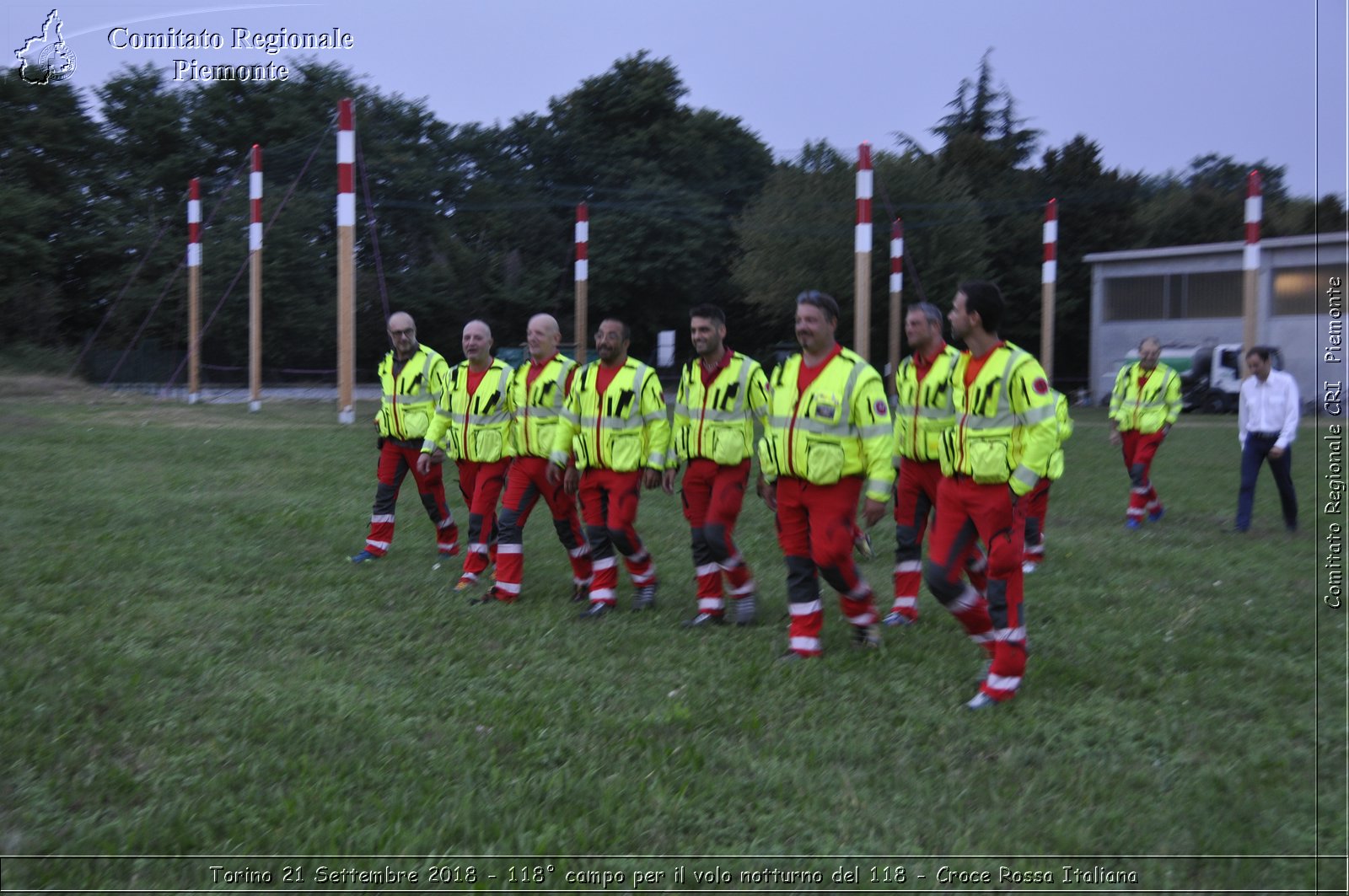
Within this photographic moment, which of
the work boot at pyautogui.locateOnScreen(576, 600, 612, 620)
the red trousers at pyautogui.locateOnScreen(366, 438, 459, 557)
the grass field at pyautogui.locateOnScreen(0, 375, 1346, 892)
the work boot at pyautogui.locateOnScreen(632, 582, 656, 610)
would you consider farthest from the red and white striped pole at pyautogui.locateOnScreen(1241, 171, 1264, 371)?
the work boot at pyautogui.locateOnScreen(576, 600, 612, 620)

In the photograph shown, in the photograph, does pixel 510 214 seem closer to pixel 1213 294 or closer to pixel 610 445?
pixel 1213 294

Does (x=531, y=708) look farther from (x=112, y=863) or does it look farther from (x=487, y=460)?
(x=487, y=460)

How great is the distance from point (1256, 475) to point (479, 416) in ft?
28.7

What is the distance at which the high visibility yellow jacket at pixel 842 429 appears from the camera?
7.06 m

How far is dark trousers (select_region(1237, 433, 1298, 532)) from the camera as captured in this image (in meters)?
13.1

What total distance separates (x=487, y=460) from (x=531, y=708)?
372 cm

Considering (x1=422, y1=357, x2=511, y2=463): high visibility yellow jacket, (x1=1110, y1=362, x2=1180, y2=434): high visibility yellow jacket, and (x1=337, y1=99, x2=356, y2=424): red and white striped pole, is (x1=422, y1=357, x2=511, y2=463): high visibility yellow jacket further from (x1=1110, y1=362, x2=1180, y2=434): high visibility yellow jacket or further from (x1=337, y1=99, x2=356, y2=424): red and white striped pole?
(x1=337, y1=99, x2=356, y2=424): red and white striped pole

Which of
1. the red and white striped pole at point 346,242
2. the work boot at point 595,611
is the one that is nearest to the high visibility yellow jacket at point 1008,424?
the work boot at point 595,611

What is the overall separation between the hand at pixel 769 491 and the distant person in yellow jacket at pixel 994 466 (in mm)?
1226

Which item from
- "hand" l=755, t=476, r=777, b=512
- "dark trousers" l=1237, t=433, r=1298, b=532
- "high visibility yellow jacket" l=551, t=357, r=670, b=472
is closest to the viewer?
"hand" l=755, t=476, r=777, b=512

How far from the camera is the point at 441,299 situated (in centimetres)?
4662

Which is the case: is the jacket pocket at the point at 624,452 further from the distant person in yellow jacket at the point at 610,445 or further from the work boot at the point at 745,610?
the work boot at the point at 745,610

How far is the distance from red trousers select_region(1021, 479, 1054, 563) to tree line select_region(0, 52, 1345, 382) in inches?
989

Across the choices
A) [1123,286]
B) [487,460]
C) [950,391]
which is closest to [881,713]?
[950,391]
